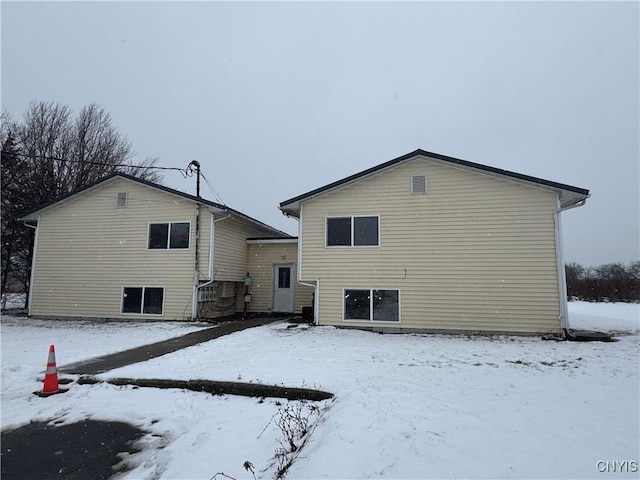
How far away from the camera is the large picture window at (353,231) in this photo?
12.3 m

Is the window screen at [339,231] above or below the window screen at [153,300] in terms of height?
above

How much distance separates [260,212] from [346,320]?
51.7 meters

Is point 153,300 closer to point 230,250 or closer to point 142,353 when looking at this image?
point 230,250

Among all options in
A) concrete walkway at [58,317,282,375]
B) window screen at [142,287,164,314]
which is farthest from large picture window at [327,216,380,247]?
window screen at [142,287,164,314]

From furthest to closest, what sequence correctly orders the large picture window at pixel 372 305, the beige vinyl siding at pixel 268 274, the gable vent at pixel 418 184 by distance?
1. the beige vinyl siding at pixel 268 274
2. the gable vent at pixel 418 184
3. the large picture window at pixel 372 305

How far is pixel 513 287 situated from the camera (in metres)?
11.0

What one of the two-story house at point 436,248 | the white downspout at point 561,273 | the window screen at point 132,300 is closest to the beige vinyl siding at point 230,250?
the window screen at point 132,300

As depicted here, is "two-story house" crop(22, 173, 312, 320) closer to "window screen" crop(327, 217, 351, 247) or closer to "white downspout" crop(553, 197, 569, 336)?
"window screen" crop(327, 217, 351, 247)

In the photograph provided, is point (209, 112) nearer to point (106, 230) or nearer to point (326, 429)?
point (106, 230)

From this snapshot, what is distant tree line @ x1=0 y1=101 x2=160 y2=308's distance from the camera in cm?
1986

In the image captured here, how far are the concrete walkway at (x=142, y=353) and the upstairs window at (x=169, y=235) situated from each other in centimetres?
416

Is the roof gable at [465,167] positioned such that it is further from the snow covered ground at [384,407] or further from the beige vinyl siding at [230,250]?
the snow covered ground at [384,407]

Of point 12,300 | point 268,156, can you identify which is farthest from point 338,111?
point 12,300

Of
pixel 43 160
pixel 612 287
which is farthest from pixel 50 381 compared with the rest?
pixel 612 287
